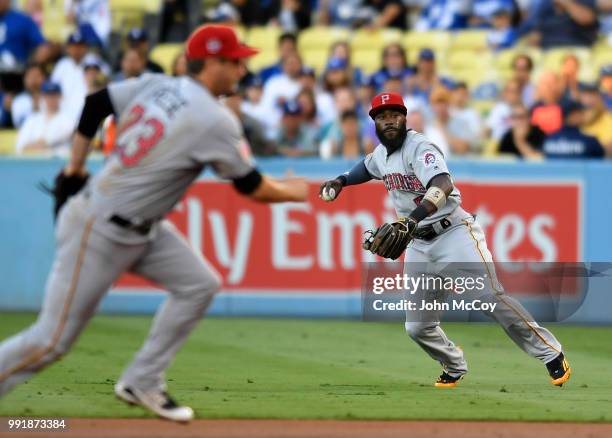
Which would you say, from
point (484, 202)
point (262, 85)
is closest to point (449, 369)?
point (484, 202)

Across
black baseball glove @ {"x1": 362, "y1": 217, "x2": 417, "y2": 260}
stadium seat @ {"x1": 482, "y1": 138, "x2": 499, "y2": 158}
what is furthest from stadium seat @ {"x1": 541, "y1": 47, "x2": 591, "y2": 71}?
black baseball glove @ {"x1": 362, "y1": 217, "x2": 417, "y2": 260}

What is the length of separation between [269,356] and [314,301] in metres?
2.95

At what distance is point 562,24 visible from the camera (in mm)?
17297

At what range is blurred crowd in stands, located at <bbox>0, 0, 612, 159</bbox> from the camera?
1420 centimetres

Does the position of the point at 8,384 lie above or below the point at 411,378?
above

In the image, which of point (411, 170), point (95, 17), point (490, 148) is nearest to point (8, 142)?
point (95, 17)

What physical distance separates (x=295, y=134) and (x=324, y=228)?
161cm

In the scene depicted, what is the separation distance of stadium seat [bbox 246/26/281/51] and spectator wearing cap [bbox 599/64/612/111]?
4.72 meters

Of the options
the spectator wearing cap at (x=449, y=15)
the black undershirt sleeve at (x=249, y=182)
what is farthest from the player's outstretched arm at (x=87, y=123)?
the spectator wearing cap at (x=449, y=15)

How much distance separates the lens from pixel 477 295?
8492mm

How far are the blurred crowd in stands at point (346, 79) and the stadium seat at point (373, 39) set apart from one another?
167mm

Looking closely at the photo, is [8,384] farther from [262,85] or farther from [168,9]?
[168,9]

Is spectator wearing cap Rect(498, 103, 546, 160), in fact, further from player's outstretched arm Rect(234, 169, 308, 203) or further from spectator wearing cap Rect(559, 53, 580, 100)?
player's outstretched arm Rect(234, 169, 308, 203)

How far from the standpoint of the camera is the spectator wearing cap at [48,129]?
1433cm
